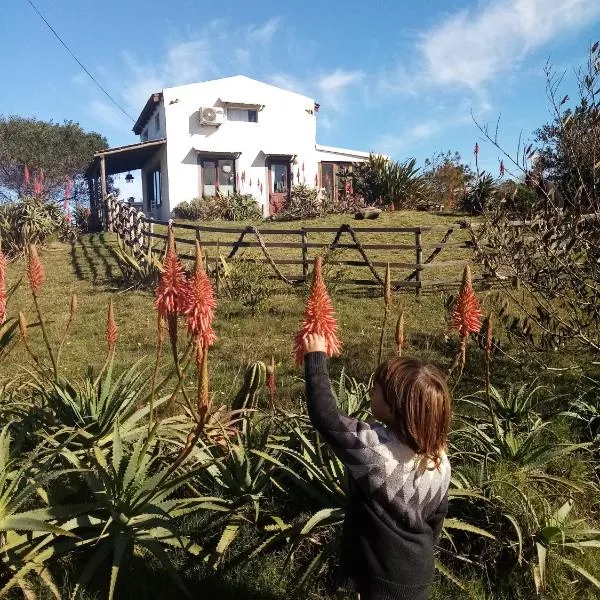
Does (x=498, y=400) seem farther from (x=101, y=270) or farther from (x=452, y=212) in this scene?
(x=452, y=212)

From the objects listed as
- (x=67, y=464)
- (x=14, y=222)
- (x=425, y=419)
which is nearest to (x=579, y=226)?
(x=425, y=419)

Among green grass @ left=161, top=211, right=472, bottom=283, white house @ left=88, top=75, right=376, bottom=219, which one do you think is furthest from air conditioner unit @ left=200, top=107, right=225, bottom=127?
green grass @ left=161, top=211, right=472, bottom=283

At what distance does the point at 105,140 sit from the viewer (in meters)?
47.8

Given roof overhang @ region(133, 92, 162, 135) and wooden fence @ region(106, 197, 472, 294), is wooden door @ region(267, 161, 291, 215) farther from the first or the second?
wooden fence @ region(106, 197, 472, 294)

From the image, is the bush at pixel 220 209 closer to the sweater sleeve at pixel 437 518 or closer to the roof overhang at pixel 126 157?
the roof overhang at pixel 126 157

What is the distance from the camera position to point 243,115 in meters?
27.0

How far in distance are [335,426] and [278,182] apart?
26.3 m

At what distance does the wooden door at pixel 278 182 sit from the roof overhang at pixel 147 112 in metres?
5.60

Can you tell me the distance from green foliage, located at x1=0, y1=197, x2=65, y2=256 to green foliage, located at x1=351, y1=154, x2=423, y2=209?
1156 centimetres

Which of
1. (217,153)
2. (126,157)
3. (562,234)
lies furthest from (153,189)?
(562,234)

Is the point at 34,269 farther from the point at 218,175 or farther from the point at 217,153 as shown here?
the point at 218,175

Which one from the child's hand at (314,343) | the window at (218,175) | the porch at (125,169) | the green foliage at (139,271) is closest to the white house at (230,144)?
the window at (218,175)

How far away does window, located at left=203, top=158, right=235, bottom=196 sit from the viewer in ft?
87.5

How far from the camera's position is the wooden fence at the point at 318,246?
11.0m
